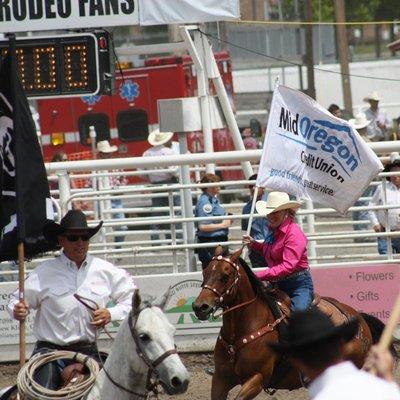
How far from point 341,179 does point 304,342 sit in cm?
626

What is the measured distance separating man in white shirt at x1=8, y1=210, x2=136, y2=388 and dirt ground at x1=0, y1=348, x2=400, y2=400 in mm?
3516

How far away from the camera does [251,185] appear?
1284 cm

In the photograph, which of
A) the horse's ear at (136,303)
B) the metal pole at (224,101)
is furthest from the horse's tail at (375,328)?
the horse's ear at (136,303)

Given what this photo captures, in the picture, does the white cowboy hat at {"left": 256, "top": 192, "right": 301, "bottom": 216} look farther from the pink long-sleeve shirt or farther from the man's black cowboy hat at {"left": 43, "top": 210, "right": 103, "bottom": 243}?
the man's black cowboy hat at {"left": 43, "top": 210, "right": 103, "bottom": 243}

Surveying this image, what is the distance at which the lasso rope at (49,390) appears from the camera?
23.7 ft

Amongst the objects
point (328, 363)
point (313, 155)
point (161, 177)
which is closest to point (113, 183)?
point (161, 177)

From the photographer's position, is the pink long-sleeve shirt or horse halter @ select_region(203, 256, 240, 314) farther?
the pink long-sleeve shirt

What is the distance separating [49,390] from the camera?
7301mm

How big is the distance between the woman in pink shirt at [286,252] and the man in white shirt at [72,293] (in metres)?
2.32

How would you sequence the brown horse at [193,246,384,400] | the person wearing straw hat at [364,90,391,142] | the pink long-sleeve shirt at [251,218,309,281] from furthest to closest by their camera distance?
the person wearing straw hat at [364,90,391,142], the pink long-sleeve shirt at [251,218,309,281], the brown horse at [193,246,384,400]

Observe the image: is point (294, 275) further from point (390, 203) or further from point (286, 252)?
point (390, 203)

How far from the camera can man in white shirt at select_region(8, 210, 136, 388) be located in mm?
7699

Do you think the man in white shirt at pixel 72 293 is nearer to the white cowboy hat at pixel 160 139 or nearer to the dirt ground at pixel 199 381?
the dirt ground at pixel 199 381

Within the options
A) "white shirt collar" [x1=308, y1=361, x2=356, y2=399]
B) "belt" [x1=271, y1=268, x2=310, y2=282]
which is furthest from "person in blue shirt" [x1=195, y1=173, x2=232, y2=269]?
"white shirt collar" [x1=308, y1=361, x2=356, y2=399]
